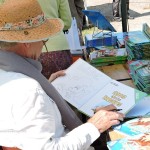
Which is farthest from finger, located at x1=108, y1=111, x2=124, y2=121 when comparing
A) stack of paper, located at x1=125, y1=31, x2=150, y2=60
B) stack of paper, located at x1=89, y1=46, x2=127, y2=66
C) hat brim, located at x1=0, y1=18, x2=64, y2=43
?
stack of paper, located at x1=89, y1=46, x2=127, y2=66

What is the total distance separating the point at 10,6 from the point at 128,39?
1.00 metres

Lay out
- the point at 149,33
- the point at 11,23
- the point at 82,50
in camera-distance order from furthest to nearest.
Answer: the point at 82,50 < the point at 149,33 < the point at 11,23

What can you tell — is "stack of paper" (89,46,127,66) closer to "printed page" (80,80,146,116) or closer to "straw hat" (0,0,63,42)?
"printed page" (80,80,146,116)

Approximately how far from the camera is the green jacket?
2115 mm

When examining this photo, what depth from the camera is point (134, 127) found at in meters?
1.31

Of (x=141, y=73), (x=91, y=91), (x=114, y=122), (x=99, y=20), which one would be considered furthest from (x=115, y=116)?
(x=99, y=20)

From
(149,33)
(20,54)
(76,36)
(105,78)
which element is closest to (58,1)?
(76,36)

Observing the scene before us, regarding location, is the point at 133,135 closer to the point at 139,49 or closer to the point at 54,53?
the point at 139,49

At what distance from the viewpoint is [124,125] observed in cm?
134

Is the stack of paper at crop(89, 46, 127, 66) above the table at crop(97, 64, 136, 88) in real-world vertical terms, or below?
above

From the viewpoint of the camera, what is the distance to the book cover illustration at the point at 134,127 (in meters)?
1.27

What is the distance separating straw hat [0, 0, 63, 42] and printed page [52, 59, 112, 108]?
1.47ft

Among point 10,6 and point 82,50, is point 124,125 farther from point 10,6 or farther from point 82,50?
point 82,50

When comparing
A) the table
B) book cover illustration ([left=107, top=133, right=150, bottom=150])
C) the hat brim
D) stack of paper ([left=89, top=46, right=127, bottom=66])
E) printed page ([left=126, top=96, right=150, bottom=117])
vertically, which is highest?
the hat brim
